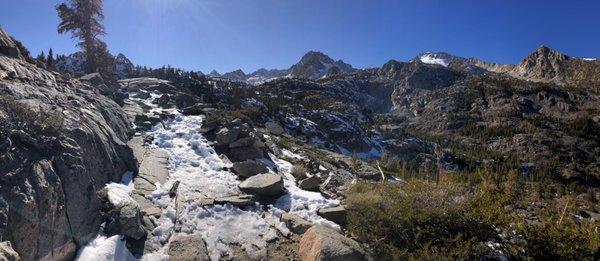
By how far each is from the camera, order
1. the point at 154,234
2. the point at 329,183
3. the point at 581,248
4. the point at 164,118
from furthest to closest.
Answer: the point at 164,118 → the point at 329,183 → the point at 154,234 → the point at 581,248

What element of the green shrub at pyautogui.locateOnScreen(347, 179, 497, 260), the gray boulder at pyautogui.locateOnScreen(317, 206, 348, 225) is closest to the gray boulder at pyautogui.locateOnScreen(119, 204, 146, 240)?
the gray boulder at pyautogui.locateOnScreen(317, 206, 348, 225)

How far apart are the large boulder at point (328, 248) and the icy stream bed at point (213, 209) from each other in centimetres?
125

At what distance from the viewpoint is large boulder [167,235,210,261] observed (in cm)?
951

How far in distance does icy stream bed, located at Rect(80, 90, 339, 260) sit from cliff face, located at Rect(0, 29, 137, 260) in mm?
754

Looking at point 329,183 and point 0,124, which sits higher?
point 0,124

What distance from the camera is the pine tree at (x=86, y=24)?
3738 centimetres

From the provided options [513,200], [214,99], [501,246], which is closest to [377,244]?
[501,246]

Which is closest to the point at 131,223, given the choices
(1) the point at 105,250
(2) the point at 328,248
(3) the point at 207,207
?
(1) the point at 105,250

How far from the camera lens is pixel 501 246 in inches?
369

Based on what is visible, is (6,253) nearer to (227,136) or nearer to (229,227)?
(229,227)

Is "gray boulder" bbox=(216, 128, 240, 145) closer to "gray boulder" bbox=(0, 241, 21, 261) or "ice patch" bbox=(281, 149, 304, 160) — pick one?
"ice patch" bbox=(281, 149, 304, 160)

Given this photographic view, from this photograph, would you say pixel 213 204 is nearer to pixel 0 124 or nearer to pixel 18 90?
pixel 0 124

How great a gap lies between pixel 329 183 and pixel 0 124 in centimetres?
1138

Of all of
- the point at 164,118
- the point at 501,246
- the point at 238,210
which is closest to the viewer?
the point at 501,246
